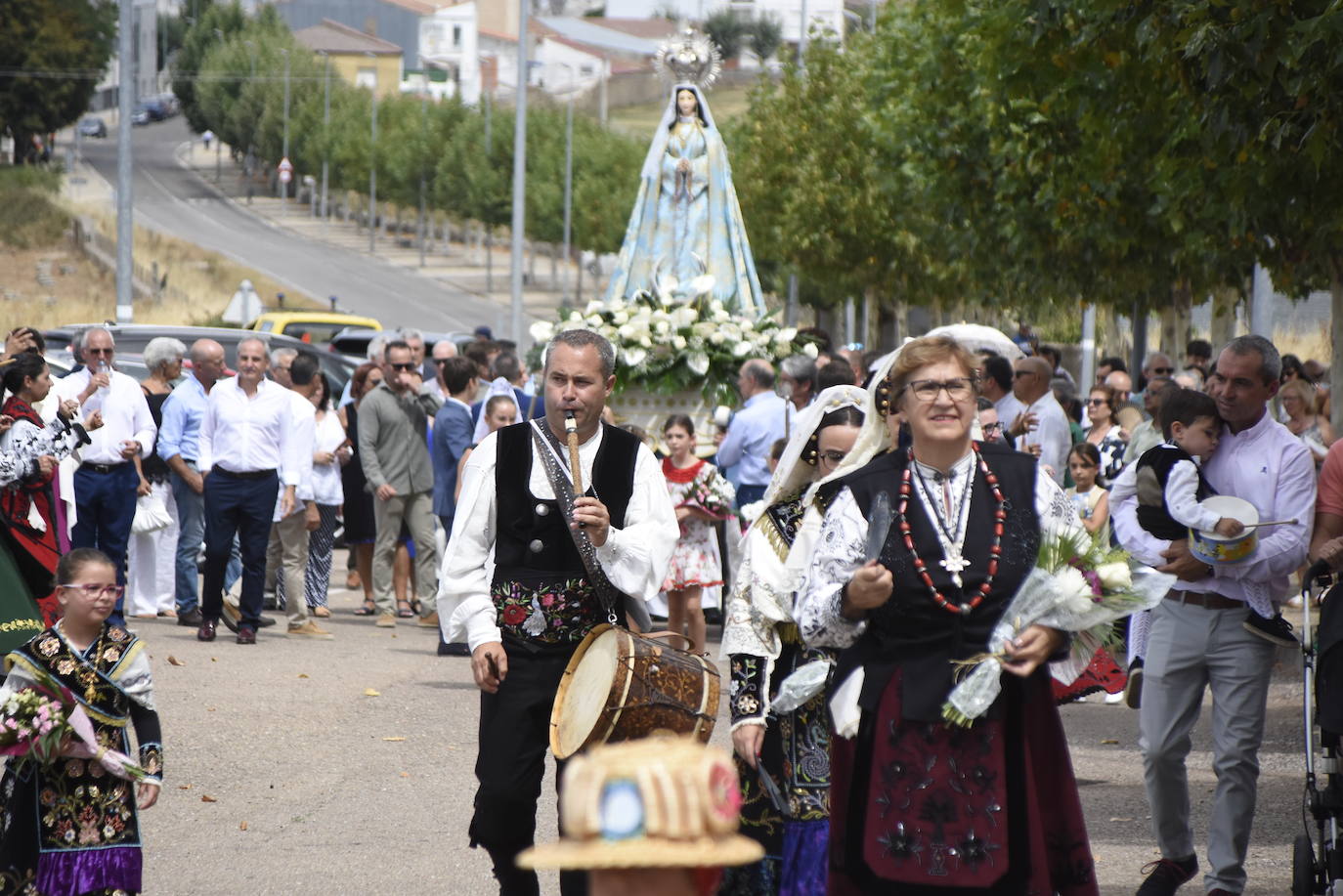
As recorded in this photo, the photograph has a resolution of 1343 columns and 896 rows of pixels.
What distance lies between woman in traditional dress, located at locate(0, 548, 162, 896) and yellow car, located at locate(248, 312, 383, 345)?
24530 millimetres

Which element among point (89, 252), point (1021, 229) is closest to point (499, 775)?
point (1021, 229)

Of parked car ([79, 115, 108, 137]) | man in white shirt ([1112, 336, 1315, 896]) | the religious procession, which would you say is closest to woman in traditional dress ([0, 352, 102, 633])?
the religious procession

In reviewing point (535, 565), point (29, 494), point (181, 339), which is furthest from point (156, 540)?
point (535, 565)

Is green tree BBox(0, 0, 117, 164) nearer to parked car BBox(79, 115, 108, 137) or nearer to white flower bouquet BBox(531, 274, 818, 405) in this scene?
parked car BBox(79, 115, 108, 137)

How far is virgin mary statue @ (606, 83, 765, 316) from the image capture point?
16.7 m

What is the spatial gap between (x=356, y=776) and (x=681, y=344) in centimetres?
630

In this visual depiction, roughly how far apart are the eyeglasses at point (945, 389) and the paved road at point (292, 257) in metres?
58.4

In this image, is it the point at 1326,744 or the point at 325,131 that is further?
the point at 325,131

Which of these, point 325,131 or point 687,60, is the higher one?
point 325,131

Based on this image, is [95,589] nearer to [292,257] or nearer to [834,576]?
[834,576]

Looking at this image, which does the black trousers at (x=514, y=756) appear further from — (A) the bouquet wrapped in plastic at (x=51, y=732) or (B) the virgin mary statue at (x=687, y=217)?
(B) the virgin mary statue at (x=687, y=217)

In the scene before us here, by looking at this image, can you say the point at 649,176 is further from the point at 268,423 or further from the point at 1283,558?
the point at 1283,558

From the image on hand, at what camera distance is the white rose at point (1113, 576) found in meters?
4.60

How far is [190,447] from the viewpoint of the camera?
14180 mm
